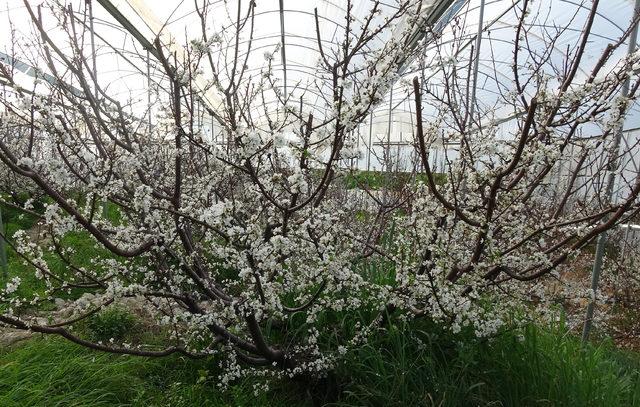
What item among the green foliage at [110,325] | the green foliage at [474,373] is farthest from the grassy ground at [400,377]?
the green foliage at [110,325]

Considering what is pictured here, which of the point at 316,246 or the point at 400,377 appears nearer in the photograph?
the point at 316,246

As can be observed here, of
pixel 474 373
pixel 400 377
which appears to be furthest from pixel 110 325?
pixel 474 373

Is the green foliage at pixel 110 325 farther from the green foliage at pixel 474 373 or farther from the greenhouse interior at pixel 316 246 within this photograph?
the green foliage at pixel 474 373

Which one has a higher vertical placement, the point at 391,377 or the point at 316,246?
the point at 316,246

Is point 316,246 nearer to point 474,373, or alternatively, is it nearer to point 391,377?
point 391,377

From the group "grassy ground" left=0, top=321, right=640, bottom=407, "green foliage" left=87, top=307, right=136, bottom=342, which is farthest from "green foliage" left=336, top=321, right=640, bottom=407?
"green foliage" left=87, top=307, right=136, bottom=342

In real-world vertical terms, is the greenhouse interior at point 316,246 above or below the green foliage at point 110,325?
above

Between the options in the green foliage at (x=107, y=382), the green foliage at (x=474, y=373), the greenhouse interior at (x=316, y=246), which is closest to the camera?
the greenhouse interior at (x=316, y=246)

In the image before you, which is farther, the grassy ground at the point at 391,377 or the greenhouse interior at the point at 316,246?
the grassy ground at the point at 391,377

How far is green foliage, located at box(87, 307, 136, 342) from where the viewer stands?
3744 mm

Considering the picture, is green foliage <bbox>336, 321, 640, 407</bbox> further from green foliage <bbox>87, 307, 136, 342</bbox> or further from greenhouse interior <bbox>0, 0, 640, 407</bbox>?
green foliage <bbox>87, 307, 136, 342</bbox>

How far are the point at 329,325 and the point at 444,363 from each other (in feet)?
2.42

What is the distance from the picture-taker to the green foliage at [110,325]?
374cm

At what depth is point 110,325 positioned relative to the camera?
3.80 meters
